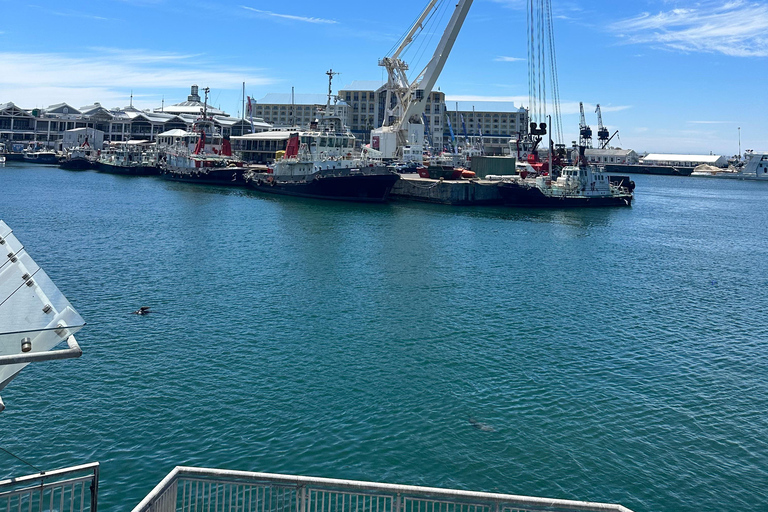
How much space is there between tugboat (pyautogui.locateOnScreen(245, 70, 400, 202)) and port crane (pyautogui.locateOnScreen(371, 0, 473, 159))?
15.3 m

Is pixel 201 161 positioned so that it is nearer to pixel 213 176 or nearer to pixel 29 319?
pixel 213 176

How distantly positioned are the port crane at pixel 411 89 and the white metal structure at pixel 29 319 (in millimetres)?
78838

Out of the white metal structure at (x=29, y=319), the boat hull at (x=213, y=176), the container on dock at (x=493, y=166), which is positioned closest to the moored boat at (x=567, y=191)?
the container on dock at (x=493, y=166)

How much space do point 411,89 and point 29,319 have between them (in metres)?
88.1

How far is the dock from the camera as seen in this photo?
74.6m

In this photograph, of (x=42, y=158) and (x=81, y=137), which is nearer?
(x=42, y=158)

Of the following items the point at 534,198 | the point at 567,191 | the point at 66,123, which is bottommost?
the point at 534,198

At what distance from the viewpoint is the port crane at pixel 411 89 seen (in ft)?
265

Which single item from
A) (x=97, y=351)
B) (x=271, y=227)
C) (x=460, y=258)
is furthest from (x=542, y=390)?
(x=271, y=227)

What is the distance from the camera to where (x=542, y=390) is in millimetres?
18219

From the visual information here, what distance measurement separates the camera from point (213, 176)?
93750 millimetres

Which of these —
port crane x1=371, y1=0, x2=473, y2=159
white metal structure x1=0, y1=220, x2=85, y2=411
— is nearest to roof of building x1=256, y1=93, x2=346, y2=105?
port crane x1=371, y1=0, x2=473, y2=159

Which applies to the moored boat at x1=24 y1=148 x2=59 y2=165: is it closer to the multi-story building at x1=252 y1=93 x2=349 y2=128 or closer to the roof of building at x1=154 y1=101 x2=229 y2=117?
the roof of building at x1=154 y1=101 x2=229 y2=117

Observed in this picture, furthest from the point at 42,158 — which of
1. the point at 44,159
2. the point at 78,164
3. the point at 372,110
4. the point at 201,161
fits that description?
the point at 372,110
